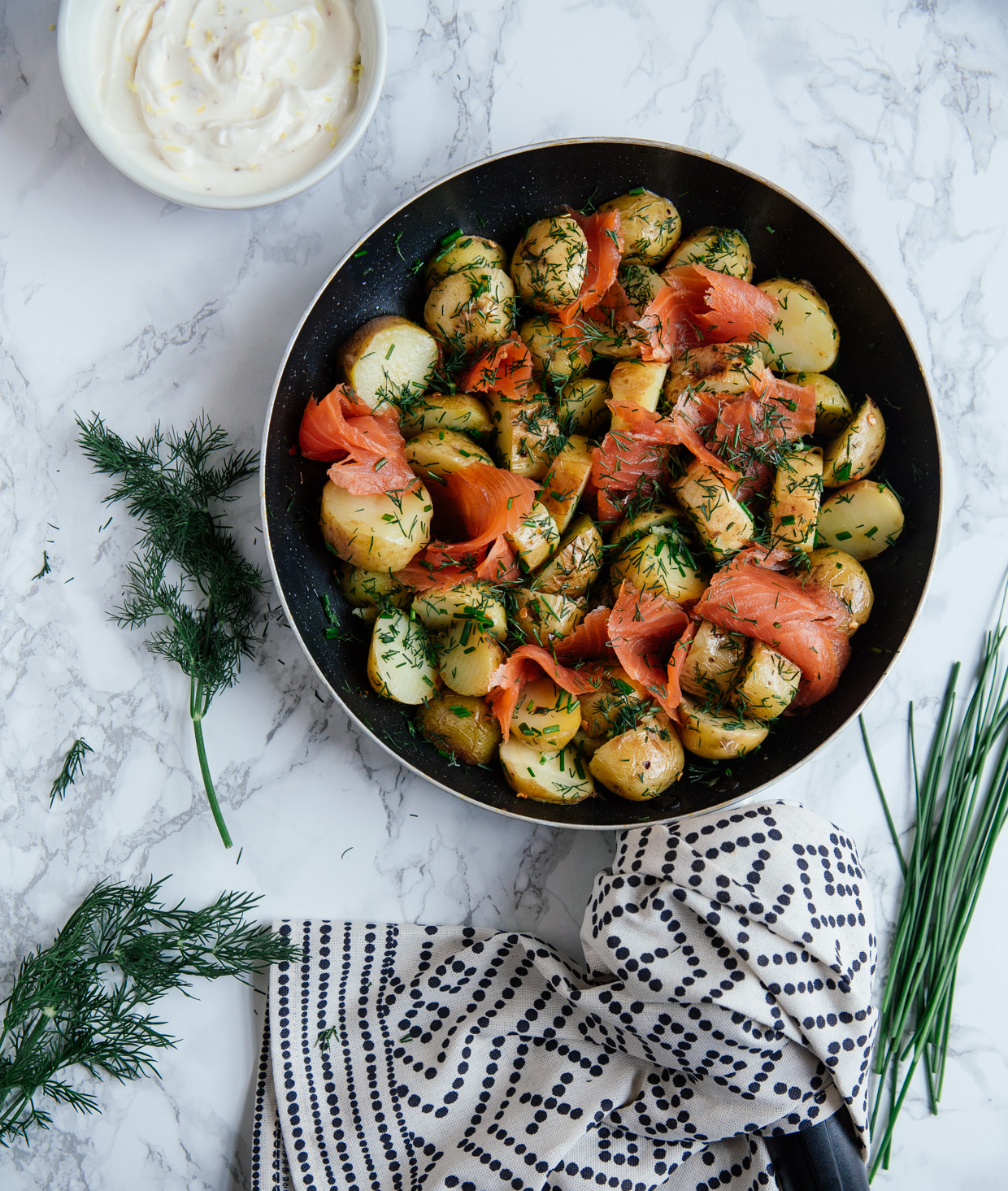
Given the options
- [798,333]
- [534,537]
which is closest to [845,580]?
[798,333]

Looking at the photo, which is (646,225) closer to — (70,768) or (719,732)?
(719,732)

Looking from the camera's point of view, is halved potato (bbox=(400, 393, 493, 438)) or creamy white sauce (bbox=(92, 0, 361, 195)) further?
halved potato (bbox=(400, 393, 493, 438))

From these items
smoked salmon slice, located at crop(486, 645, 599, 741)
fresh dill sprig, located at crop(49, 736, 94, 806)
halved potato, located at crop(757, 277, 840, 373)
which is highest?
halved potato, located at crop(757, 277, 840, 373)

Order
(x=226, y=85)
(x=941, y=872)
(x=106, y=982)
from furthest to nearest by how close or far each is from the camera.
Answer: (x=941, y=872) → (x=106, y=982) → (x=226, y=85)

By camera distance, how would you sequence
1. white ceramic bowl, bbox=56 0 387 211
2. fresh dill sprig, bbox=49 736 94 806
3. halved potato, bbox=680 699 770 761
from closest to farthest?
white ceramic bowl, bbox=56 0 387 211 < halved potato, bbox=680 699 770 761 < fresh dill sprig, bbox=49 736 94 806

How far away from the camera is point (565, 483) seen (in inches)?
61.5

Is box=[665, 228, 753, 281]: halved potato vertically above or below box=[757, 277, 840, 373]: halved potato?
above

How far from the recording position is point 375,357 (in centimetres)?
153

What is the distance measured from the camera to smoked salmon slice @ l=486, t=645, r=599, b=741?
152cm

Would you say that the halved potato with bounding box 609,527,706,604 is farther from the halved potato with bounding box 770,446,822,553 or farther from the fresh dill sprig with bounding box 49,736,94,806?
the fresh dill sprig with bounding box 49,736,94,806

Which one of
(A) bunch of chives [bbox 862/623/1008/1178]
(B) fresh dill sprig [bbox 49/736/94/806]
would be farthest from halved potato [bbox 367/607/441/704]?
(A) bunch of chives [bbox 862/623/1008/1178]

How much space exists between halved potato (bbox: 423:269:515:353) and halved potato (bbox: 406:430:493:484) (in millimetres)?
177

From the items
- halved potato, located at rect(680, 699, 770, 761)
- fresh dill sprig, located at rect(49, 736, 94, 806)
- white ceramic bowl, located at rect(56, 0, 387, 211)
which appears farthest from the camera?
fresh dill sprig, located at rect(49, 736, 94, 806)

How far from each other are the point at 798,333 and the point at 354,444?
2.65 ft
